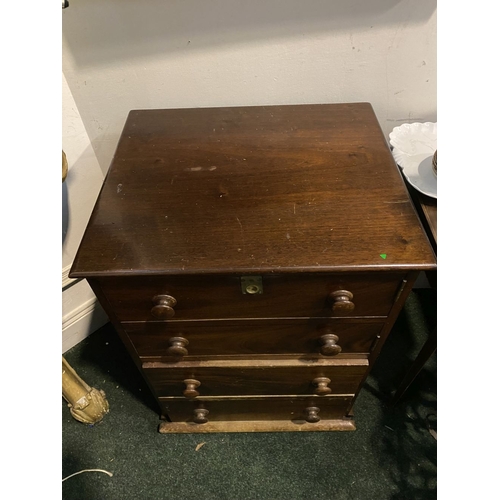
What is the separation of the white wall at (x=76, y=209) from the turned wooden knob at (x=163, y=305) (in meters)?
0.61

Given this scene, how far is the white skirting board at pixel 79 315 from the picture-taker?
1295 millimetres

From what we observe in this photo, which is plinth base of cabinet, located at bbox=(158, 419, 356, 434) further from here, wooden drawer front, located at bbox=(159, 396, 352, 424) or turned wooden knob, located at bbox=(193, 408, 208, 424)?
turned wooden knob, located at bbox=(193, 408, 208, 424)

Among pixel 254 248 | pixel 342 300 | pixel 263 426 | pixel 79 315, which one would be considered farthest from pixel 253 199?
pixel 79 315

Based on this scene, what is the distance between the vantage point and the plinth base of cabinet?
1153 millimetres

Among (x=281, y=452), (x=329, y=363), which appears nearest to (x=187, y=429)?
(x=281, y=452)

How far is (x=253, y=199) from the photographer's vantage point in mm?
716

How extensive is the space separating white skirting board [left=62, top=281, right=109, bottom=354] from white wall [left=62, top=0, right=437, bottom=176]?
0.57 m

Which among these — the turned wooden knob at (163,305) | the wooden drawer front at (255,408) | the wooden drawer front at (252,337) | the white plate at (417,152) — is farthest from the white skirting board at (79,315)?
the white plate at (417,152)

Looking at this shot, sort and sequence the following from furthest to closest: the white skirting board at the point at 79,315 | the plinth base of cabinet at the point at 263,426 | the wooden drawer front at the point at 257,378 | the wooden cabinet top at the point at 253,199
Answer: the white skirting board at the point at 79,315 → the plinth base of cabinet at the point at 263,426 → the wooden drawer front at the point at 257,378 → the wooden cabinet top at the point at 253,199

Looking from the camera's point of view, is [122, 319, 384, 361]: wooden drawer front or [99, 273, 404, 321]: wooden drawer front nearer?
[99, 273, 404, 321]: wooden drawer front

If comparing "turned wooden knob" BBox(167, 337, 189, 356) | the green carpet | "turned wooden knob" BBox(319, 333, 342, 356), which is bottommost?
the green carpet

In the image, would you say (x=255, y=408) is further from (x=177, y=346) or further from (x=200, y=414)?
(x=177, y=346)

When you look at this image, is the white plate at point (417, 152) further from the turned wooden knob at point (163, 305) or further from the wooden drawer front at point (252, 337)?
the turned wooden knob at point (163, 305)

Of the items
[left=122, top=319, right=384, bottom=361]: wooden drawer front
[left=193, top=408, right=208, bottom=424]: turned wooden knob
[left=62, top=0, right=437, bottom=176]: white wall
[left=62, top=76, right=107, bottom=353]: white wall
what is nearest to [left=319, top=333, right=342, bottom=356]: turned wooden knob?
[left=122, top=319, right=384, bottom=361]: wooden drawer front
